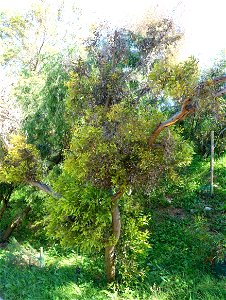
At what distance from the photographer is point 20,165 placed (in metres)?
4.78

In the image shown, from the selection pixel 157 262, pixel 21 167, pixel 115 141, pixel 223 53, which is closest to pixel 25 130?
pixel 21 167

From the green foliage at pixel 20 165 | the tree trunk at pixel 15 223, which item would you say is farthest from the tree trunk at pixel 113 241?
the tree trunk at pixel 15 223

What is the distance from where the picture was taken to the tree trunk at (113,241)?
412cm

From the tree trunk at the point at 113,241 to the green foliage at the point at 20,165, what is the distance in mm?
1447

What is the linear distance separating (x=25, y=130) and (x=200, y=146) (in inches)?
267

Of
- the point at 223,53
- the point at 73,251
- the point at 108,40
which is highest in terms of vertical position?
the point at 223,53

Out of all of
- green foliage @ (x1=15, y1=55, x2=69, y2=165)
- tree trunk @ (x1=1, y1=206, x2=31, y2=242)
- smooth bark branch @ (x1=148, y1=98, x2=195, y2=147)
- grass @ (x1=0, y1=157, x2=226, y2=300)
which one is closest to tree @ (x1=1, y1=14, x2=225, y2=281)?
smooth bark branch @ (x1=148, y1=98, x2=195, y2=147)

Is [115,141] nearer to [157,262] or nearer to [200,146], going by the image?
[157,262]

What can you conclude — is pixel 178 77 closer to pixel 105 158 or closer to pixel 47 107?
pixel 105 158

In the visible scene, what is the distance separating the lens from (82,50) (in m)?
6.11

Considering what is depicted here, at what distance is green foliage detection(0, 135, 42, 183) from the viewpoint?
4.75 metres

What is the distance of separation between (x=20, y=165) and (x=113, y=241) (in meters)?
1.84

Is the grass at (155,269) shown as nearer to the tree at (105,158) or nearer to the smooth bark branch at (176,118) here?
the tree at (105,158)

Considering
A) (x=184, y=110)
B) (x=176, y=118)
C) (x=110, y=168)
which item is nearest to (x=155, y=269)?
(x=110, y=168)
